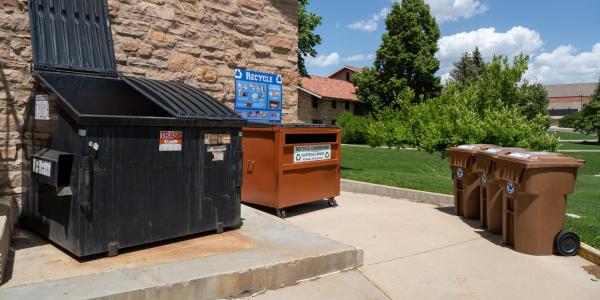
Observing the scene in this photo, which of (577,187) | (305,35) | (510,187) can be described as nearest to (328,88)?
(305,35)

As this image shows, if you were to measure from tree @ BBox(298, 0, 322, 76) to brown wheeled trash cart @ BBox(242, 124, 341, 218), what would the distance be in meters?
20.5

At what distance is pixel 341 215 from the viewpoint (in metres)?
8.23

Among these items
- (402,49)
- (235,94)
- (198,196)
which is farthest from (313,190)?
(402,49)

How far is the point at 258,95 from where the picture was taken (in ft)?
29.6

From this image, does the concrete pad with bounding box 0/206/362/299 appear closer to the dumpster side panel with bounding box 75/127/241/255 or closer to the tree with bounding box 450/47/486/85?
the dumpster side panel with bounding box 75/127/241/255

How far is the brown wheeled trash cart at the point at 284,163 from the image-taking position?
24.9 ft

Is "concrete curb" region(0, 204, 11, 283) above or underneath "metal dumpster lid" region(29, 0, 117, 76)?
underneath

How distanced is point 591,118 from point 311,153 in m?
51.4

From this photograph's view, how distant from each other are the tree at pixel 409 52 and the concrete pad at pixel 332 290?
3503cm

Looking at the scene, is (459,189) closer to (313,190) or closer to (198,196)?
(313,190)

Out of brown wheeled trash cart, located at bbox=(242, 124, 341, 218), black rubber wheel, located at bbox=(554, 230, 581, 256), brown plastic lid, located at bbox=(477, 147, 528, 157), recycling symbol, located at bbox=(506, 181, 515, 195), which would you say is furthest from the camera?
brown wheeled trash cart, located at bbox=(242, 124, 341, 218)

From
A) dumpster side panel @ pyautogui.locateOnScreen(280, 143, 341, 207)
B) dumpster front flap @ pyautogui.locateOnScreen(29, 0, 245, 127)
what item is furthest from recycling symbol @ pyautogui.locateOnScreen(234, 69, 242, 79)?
dumpster front flap @ pyautogui.locateOnScreen(29, 0, 245, 127)

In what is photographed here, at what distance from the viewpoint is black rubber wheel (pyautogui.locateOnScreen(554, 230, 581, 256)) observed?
20.0 feet

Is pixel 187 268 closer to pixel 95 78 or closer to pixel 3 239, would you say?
pixel 3 239
